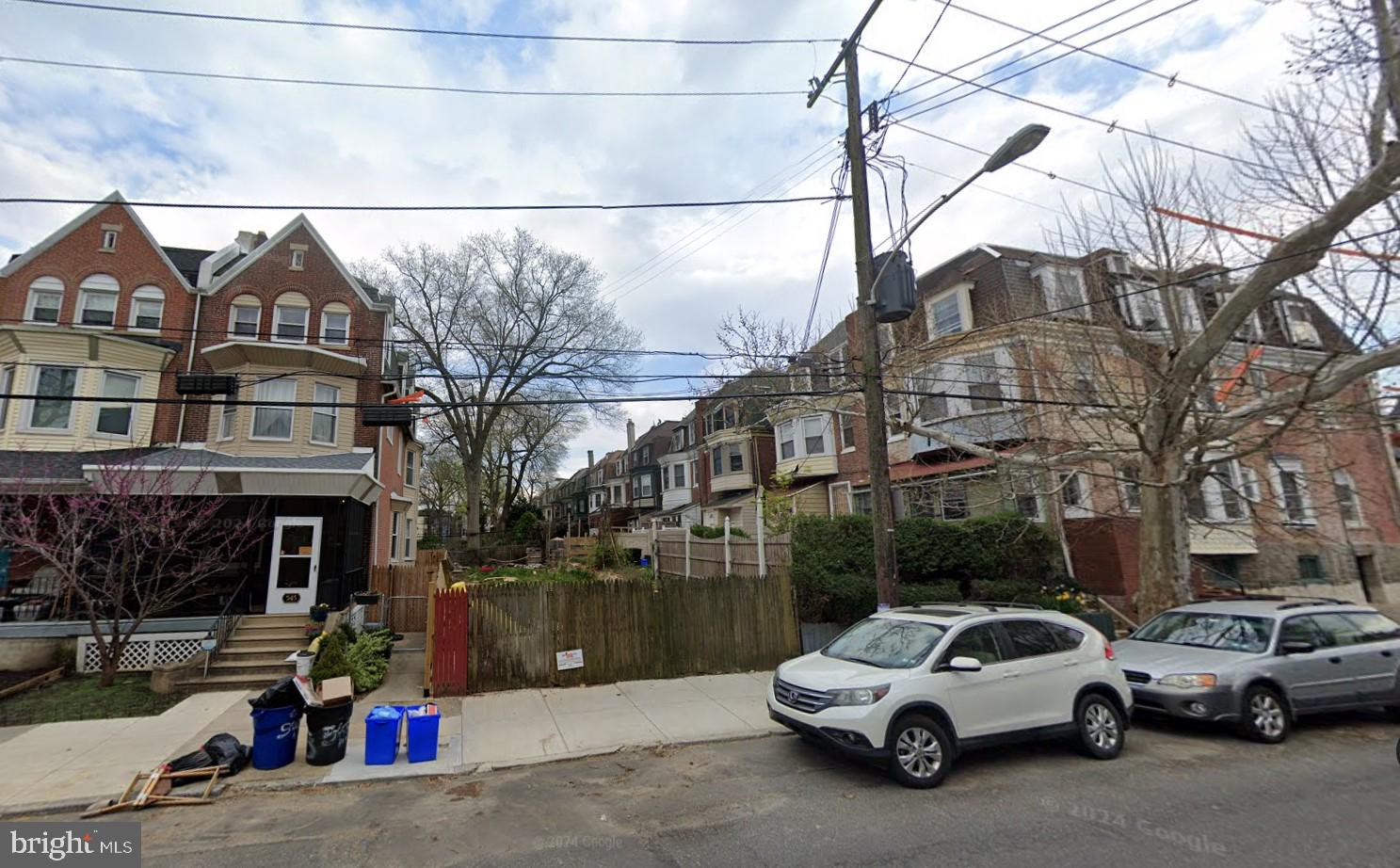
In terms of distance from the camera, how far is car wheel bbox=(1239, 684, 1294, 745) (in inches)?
287

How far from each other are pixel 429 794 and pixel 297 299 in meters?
15.8

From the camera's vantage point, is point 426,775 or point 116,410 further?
point 116,410

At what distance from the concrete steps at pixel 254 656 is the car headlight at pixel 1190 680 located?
1220 centimetres

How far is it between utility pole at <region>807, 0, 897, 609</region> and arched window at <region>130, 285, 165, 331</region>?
1710cm

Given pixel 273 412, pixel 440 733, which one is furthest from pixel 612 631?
pixel 273 412

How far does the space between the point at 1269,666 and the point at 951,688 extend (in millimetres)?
4544

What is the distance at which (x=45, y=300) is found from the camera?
1569cm

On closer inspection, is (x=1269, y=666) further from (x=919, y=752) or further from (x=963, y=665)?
(x=919, y=752)

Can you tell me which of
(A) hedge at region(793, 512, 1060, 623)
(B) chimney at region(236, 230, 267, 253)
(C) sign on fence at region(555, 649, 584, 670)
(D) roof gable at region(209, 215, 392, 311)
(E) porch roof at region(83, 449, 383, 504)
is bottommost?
(C) sign on fence at region(555, 649, 584, 670)

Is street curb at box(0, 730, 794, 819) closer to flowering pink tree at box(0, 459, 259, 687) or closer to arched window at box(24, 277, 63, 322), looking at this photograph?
flowering pink tree at box(0, 459, 259, 687)

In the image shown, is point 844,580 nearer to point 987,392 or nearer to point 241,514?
point 987,392

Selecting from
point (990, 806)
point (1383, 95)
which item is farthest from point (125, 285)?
point (1383, 95)

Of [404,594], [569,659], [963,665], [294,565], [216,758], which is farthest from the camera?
[404,594]

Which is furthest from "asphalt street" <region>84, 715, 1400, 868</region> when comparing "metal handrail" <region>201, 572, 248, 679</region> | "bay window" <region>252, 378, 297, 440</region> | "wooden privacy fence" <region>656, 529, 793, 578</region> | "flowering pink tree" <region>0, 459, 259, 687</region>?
"bay window" <region>252, 378, 297, 440</region>
